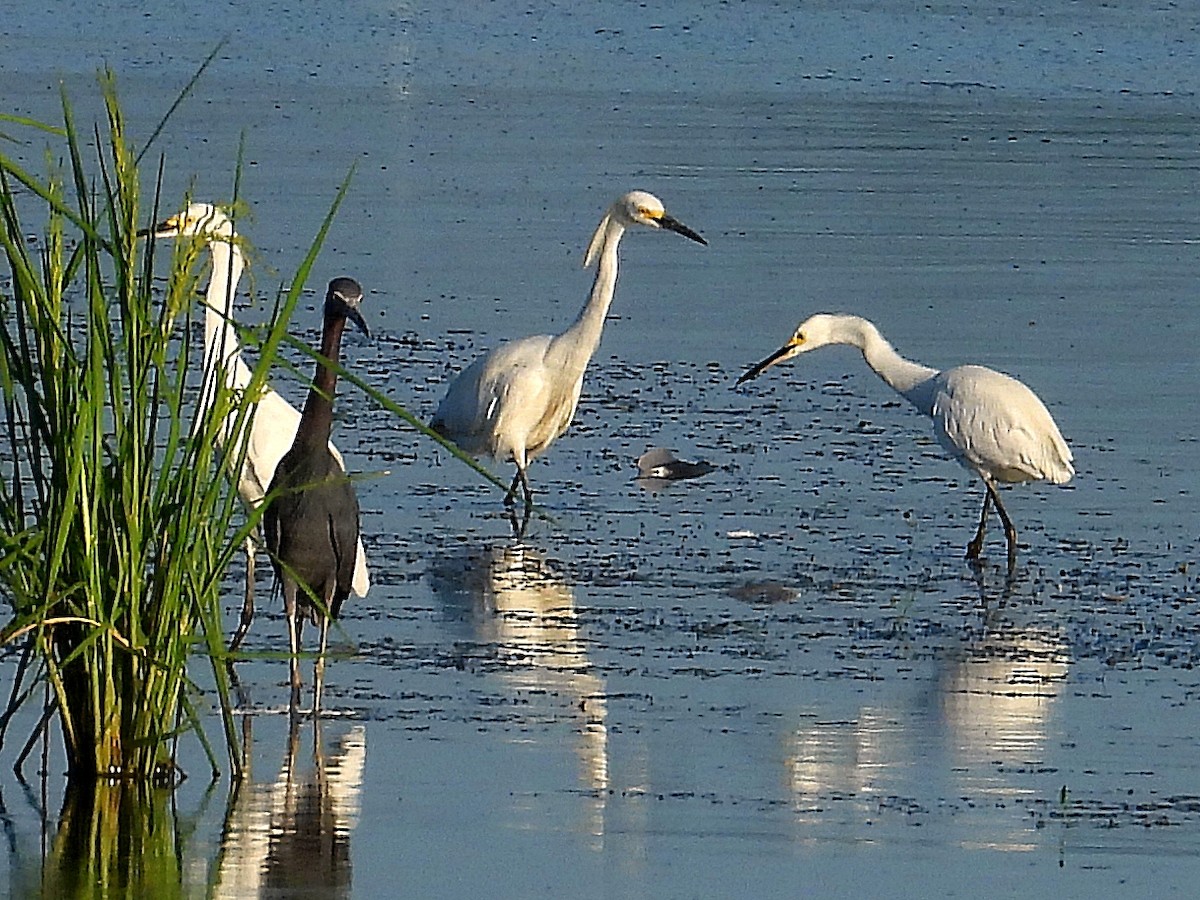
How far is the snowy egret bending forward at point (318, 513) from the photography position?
8031mm

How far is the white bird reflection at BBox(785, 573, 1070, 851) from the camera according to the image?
6969mm

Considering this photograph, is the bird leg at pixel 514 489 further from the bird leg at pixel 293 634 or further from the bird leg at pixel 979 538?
the bird leg at pixel 293 634

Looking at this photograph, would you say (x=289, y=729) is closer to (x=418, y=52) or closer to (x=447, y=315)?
(x=447, y=315)

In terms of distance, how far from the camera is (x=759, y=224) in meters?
19.2

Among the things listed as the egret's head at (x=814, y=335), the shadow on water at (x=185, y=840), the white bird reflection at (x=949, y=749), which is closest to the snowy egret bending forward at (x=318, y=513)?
the shadow on water at (x=185, y=840)

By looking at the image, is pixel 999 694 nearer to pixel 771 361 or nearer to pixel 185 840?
pixel 185 840

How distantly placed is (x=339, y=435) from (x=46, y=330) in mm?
5892

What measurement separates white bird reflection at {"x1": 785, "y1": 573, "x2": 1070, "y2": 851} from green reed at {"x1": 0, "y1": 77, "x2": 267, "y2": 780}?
162cm

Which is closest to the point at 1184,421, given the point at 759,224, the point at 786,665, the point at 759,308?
the point at 759,308

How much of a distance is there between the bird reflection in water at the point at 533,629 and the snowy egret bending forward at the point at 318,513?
614 mm

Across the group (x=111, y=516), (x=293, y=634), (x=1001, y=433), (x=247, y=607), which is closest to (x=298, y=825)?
(x=111, y=516)

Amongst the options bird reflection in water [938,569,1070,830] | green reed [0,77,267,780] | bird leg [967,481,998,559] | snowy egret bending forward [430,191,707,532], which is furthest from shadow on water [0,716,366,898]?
snowy egret bending forward [430,191,707,532]

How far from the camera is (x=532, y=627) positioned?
30.2 feet

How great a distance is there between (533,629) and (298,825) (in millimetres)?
2511
